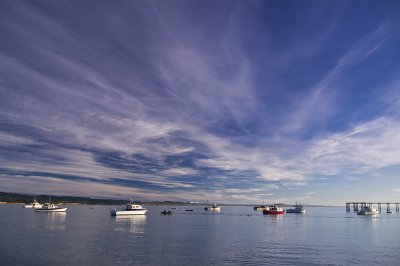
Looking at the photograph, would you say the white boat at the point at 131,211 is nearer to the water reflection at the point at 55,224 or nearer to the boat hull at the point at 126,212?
the boat hull at the point at 126,212

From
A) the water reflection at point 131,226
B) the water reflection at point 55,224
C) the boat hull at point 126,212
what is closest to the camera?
the water reflection at point 131,226

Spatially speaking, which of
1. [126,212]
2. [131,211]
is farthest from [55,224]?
[131,211]

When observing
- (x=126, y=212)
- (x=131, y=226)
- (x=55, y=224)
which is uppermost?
(x=126, y=212)

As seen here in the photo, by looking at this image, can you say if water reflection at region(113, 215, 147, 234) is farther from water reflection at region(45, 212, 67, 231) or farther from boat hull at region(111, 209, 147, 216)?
water reflection at region(45, 212, 67, 231)

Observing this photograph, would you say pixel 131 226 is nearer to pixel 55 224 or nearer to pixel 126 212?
pixel 55 224

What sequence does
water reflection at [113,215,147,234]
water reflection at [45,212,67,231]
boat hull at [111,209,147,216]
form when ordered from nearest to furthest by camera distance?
water reflection at [113,215,147,234], water reflection at [45,212,67,231], boat hull at [111,209,147,216]

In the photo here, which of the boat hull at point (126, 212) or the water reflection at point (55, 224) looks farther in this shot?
the boat hull at point (126, 212)

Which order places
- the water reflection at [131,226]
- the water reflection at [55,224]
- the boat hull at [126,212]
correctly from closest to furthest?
the water reflection at [131,226] < the water reflection at [55,224] < the boat hull at [126,212]

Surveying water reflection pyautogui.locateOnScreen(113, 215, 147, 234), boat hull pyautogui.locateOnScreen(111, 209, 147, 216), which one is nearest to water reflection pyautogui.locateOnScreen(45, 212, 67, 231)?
water reflection pyautogui.locateOnScreen(113, 215, 147, 234)

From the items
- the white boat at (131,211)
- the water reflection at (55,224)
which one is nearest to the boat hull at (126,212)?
the white boat at (131,211)

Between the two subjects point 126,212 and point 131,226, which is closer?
point 131,226

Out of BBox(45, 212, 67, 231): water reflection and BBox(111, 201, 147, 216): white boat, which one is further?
BBox(111, 201, 147, 216): white boat

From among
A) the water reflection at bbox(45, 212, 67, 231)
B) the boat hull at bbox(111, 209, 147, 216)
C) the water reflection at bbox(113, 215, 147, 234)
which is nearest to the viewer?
the water reflection at bbox(113, 215, 147, 234)

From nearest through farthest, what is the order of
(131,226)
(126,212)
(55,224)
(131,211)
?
(131,226), (55,224), (126,212), (131,211)
